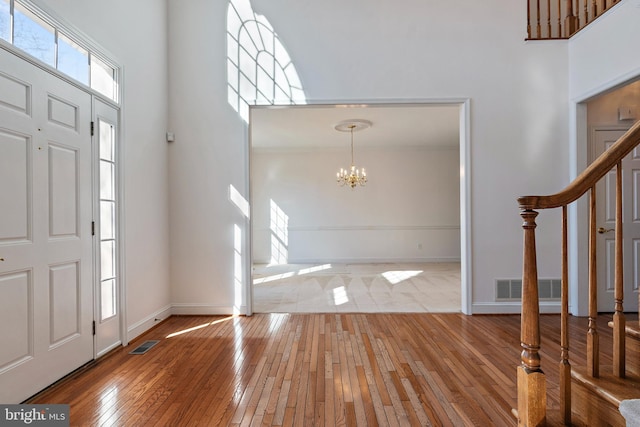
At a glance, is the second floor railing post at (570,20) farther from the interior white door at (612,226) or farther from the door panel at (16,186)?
the door panel at (16,186)

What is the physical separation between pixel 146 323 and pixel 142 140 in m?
1.91

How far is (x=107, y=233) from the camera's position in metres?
2.93

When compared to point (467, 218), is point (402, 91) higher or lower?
higher

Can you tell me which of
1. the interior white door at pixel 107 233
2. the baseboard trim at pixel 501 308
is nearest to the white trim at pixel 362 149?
the baseboard trim at pixel 501 308

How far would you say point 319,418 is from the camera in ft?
6.20

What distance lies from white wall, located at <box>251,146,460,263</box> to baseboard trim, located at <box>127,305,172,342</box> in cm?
458

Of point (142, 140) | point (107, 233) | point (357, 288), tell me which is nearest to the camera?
point (107, 233)

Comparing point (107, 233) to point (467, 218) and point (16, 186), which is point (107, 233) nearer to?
point (16, 186)

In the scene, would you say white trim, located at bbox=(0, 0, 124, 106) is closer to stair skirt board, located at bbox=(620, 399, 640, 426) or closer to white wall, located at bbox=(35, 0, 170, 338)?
white wall, located at bbox=(35, 0, 170, 338)

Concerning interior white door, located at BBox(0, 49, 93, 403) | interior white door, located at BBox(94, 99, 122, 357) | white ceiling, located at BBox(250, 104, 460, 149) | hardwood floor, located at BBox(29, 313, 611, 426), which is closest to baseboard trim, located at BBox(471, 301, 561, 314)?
hardwood floor, located at BBox(29, 313, 611, 426)

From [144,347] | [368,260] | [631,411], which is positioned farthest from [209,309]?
[368,260]

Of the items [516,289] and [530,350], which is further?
[516,289]

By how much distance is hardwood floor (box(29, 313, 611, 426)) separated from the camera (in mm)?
1930

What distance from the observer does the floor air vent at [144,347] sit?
2920 mm
